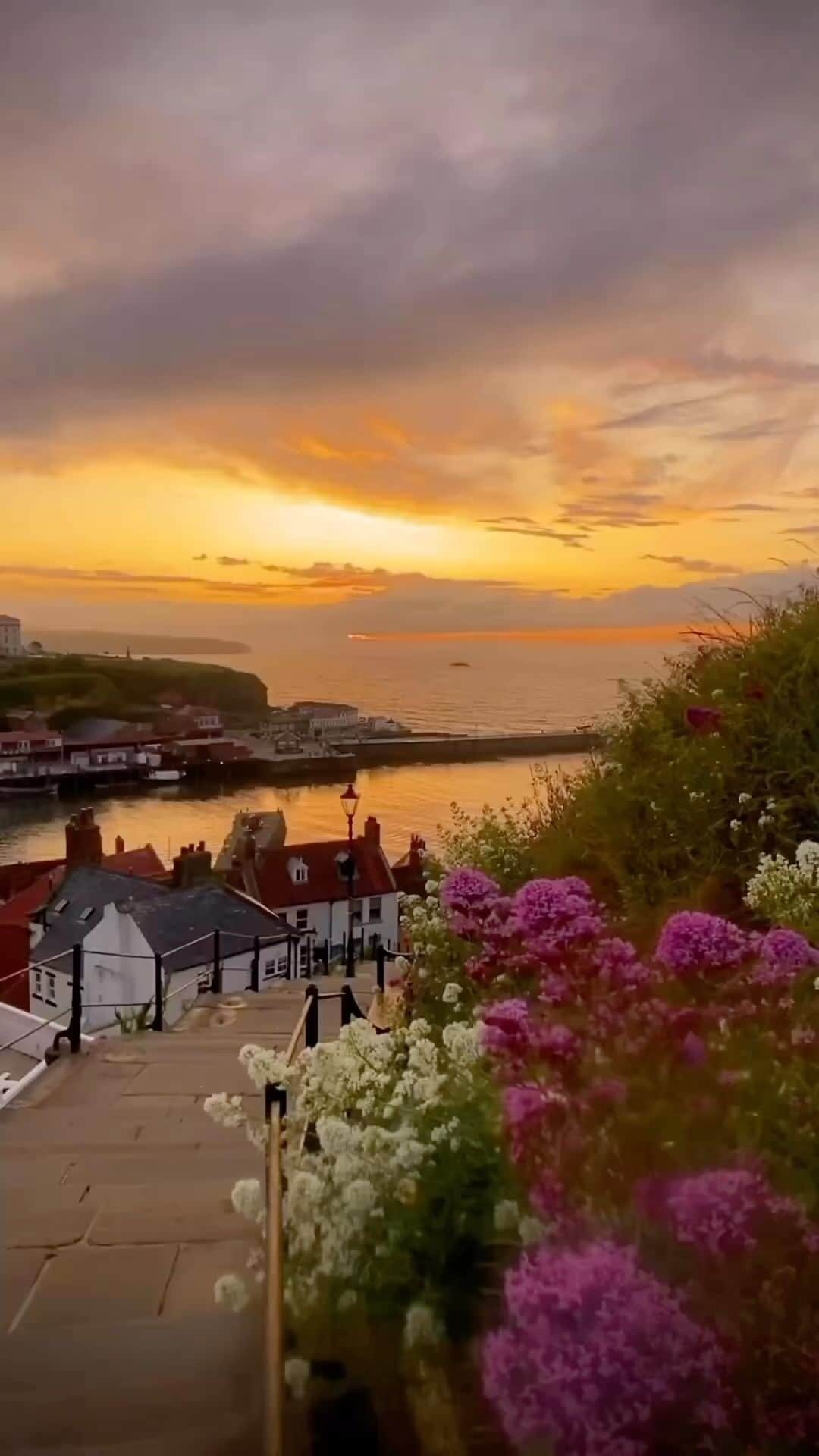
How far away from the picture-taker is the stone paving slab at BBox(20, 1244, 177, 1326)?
2342 millimetres

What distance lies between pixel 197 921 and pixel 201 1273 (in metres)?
13.0

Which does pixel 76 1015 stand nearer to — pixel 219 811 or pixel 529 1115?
pixel 529 1115

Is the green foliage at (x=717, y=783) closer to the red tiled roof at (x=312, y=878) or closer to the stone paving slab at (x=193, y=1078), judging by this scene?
the stone paving slab at (x=193, y=1078)

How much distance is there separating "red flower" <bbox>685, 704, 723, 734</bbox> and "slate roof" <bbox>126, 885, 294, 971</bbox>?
35.3 ft

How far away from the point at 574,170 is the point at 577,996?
540 centimetres

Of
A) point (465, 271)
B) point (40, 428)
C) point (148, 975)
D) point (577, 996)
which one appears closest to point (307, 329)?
A: point (465, 271)

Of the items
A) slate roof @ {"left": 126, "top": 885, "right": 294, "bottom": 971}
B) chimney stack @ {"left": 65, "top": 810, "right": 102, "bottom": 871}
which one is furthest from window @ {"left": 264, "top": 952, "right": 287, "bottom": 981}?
chimney stack @ {"left": 65, "top": 810, "right": 102, "bottom": 871}

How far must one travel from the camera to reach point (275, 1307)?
1.38 metres

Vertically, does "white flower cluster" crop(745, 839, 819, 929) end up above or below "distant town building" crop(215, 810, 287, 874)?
above

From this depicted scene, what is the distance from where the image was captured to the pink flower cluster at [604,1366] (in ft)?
3.83

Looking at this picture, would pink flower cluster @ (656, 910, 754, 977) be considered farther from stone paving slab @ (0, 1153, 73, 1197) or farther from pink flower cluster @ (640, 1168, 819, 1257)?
stone paving slab @ (0, 1153, 73, 1197)

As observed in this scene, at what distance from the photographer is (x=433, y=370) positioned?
343 inches

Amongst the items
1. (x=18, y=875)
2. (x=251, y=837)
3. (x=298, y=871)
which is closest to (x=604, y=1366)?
(x=298, y=871)

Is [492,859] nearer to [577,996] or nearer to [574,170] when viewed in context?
[577,996]
